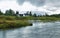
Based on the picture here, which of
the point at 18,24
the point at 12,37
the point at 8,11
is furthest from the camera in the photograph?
the point at 8,11

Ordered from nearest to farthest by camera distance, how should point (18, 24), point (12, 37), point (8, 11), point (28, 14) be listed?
point (12, 37), point (18, 24), point (8, 11), point (28, 14)

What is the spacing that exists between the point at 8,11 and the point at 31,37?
93.8m

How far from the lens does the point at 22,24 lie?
69.4 metres

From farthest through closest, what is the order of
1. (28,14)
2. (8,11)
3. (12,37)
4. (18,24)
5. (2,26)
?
(28,14) → (8,11) → (18,24) → (2,26) → (12,37)

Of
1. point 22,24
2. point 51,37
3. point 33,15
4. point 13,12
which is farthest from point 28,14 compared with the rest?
point 51,37

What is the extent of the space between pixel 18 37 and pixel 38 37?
432 centimetres

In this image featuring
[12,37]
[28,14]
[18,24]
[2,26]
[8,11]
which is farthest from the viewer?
[28,14]

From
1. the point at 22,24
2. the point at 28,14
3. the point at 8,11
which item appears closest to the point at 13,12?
the point at 8,11

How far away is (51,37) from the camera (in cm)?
3978

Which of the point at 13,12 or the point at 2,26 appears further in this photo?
the point at 13,12

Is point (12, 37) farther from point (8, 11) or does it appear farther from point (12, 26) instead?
point (8, 11)

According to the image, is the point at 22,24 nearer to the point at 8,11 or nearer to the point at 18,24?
the point at 18,24

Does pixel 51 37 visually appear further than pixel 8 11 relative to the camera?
No

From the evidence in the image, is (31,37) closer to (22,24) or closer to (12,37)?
(12,37)
